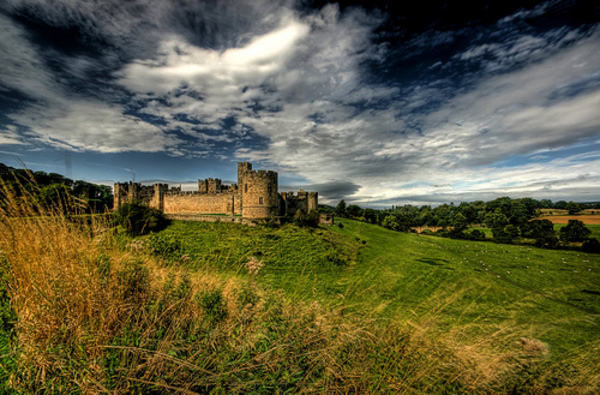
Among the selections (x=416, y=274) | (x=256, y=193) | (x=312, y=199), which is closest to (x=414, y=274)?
(x=416, y=274)

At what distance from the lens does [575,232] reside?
110 ft

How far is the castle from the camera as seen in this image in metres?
23.1

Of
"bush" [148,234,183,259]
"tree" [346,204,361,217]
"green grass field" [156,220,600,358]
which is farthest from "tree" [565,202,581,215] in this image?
"bush" [148,234,183,259]

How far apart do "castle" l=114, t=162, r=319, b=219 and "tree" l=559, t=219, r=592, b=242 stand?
4123cm

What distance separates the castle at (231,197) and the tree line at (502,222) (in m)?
12.5

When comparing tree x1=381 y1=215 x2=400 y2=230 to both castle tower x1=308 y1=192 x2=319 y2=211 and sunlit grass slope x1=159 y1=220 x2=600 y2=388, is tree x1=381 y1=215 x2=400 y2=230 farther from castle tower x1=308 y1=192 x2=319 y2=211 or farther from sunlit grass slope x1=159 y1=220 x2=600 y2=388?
castle tower x1=308 y1=192 x2=319 y2=211

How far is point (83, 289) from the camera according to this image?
2668 mm

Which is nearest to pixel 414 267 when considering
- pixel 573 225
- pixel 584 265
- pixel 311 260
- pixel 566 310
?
pixel 566 310

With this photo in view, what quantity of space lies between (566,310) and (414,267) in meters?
8.24

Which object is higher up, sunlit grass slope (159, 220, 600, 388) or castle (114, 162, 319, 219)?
castle (114, 162, 319, 219)

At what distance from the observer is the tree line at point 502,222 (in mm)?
34656

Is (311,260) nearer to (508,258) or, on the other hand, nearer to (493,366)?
(493,366)

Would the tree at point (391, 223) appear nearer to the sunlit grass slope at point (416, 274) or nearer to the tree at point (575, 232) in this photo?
the sunlit grass slope at point (416, 274)

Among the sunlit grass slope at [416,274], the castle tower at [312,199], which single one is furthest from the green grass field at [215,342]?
the castle tower at [312,199]
